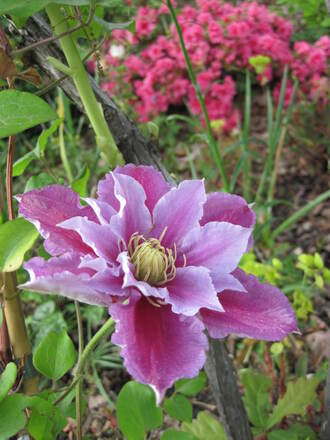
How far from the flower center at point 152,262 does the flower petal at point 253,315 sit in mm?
56

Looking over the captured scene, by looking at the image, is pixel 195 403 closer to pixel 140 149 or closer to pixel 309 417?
pixel 309 417

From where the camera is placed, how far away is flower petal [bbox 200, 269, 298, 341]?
496 millimetres

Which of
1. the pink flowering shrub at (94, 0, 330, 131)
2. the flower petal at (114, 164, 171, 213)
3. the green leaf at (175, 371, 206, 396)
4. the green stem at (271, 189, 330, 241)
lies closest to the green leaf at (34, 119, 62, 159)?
the flower petal at (114, 164, 171, 213)

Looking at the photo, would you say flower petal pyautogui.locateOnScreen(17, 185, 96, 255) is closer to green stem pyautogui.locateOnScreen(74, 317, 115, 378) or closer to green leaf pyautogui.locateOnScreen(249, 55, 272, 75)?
green stem pyautogui.locateOnScreen(74, 317, 115, 378)

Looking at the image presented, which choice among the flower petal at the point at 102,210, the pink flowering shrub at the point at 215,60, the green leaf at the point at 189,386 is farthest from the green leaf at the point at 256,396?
the pink flowering shrub at the point at 215,60

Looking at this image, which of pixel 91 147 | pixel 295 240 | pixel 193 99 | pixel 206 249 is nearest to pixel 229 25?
pixel 193 99

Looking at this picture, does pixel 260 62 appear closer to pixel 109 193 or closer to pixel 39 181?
pixel 39 181

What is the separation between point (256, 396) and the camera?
1038 mm

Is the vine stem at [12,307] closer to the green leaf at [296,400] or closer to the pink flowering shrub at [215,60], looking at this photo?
the green leaf at [296,400]

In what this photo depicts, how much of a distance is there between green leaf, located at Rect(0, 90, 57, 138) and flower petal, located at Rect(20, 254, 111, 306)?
0.43ft

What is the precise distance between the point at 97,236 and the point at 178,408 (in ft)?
1.29

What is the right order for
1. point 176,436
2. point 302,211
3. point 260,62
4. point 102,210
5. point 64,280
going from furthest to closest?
point 260,62 → point 302,211 → point 176,436 → point 102,210 → point 64,280

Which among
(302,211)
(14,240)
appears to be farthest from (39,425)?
(302,211)

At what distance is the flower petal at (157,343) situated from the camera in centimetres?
43
